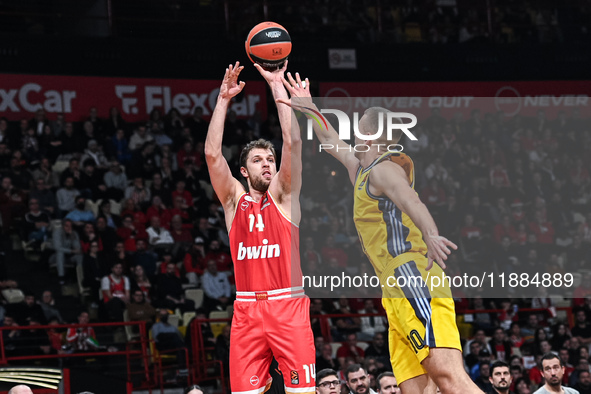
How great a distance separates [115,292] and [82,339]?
1.33m

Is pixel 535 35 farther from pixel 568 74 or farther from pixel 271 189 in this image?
pixel 271 189

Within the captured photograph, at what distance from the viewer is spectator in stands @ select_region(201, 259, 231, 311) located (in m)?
16.0

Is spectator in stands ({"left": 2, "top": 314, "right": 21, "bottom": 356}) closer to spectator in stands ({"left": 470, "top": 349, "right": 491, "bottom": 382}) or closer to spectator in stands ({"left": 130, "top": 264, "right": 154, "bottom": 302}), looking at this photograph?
spectator in stands ({"left": 130, "top": 264, "right": 154, "bottom": 302})

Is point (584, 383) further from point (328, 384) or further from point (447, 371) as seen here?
point (447, 371)

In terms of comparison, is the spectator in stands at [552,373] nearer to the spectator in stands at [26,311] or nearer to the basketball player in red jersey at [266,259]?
the basketball player in red jersey at [266,259]

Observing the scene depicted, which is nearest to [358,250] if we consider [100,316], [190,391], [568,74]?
[190,391]

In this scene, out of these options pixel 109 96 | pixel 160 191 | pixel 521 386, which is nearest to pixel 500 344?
pixel 521 386

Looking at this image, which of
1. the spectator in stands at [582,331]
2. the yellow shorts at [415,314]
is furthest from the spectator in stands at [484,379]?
the yellow shorts at [415,314]

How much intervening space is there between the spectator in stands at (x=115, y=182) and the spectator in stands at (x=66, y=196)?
0.72 m

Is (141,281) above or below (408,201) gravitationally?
below

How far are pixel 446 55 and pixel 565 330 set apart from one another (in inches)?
299

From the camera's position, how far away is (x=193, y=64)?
65.8 ft

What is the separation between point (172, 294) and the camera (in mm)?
15617

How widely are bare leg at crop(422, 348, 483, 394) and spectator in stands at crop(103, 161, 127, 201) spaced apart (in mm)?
11545
